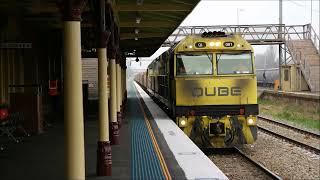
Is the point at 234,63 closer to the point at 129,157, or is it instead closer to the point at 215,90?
the point at 215,90

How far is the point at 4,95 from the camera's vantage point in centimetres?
1421

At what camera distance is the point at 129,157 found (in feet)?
31.1

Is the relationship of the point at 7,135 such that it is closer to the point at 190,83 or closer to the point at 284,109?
the point at 190,83

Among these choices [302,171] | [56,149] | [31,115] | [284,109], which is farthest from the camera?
[284,109]

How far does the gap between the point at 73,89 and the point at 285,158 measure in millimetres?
9127

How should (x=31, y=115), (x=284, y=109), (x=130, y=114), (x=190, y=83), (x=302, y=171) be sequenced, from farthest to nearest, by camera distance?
(x=284, y=109), (x=130, y=114), (x=190, y=83), (x=31, y=115), (x=302, y=171)

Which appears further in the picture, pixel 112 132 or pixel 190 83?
pixel 190 83

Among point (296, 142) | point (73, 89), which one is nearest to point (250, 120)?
point (296, 142)

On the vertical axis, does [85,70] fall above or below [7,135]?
above

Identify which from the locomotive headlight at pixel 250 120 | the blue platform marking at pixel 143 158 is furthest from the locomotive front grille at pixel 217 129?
the blue platform marking at pixel 143 158

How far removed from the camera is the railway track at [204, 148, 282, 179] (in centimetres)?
1114

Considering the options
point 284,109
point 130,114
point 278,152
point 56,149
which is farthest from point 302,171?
point 284,109

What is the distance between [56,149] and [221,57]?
534 centimetres

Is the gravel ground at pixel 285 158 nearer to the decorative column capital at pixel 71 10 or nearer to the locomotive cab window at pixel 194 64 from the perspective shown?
the locomotive cab window at pixel 194 64
